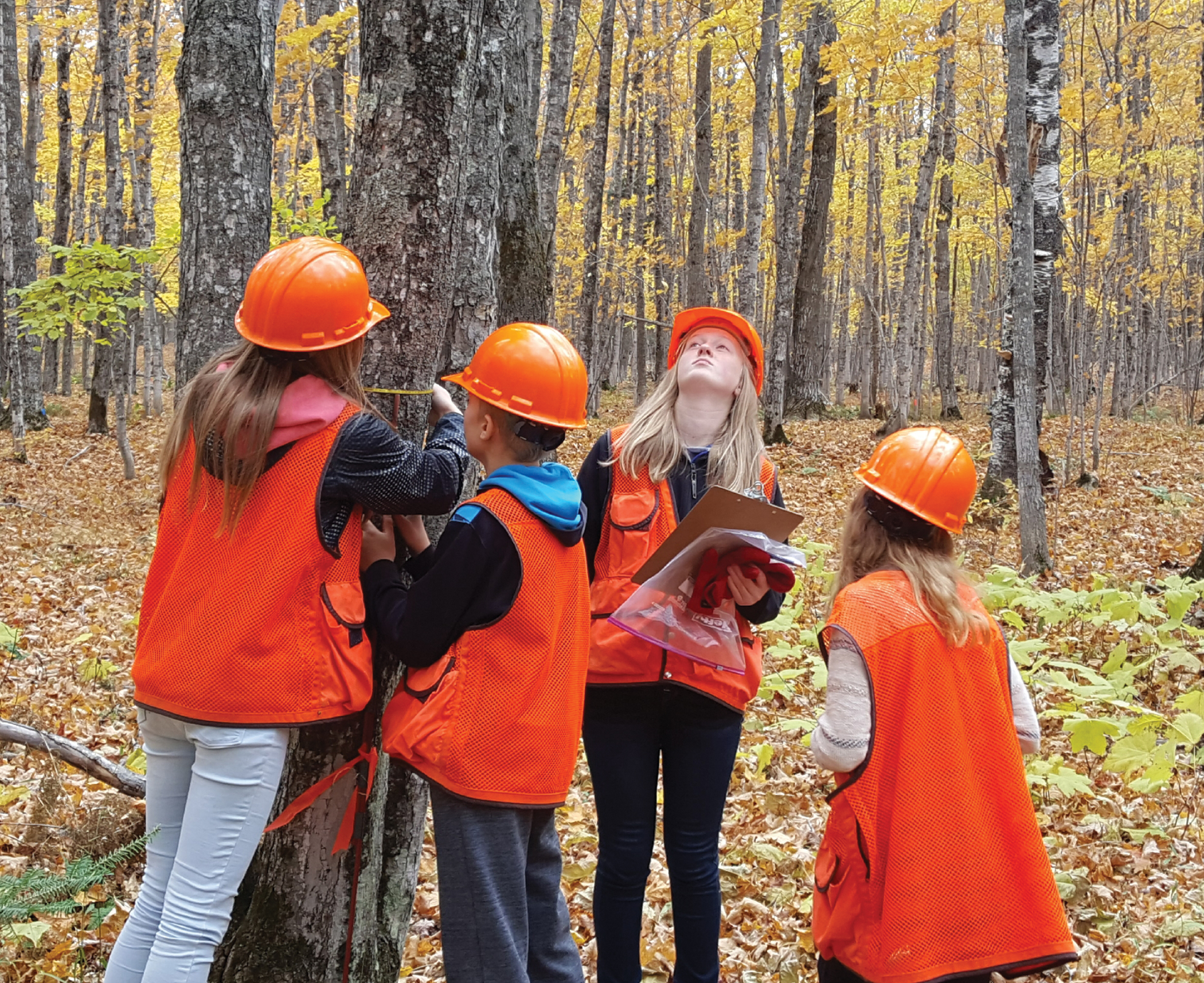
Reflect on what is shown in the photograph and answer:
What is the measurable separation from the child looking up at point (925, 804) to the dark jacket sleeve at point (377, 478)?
1064mm

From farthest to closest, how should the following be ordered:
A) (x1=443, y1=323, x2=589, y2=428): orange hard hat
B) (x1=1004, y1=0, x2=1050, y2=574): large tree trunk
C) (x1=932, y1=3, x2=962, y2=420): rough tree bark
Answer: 1. (x1=932, y1=3, x2=962, y2=420): rough tree bark
2. (x1=1004, y1=0, x2=1050, y2=574): large tree trunk
3. (x1=443, y1=323, x2=589, y2=428): orange hard hat

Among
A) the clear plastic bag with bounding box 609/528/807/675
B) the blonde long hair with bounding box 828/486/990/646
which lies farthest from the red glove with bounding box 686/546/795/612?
the blonde long hair with bounding box 828/486/990/646

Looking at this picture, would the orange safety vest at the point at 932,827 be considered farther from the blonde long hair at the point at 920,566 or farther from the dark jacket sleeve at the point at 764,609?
the dark jacket sleeve at the point at 764,609

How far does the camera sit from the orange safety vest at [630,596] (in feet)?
8.64

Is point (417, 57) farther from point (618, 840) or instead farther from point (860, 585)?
point (618, 840)

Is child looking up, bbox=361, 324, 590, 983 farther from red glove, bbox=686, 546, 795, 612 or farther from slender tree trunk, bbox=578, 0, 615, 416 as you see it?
slender tree trunk, bbox=578, 0, 615, 416

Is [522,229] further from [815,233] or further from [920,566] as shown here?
[815,233]

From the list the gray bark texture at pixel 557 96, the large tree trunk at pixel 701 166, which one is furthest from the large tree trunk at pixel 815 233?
the gray bark texture at pixel 557 96

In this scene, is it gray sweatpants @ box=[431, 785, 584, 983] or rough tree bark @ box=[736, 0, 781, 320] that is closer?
gray sweatpants @ box=[431, 785, 584, 983]

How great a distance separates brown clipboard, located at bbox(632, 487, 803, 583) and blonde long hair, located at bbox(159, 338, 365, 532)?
0.90 m

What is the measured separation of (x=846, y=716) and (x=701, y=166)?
15.6 meters

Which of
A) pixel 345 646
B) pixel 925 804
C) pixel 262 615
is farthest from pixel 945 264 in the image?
pixel 262 615

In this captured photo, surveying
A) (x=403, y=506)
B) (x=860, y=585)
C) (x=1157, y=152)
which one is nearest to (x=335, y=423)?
(x=403, y=506)

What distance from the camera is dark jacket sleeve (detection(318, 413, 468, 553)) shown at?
6.76 feet
